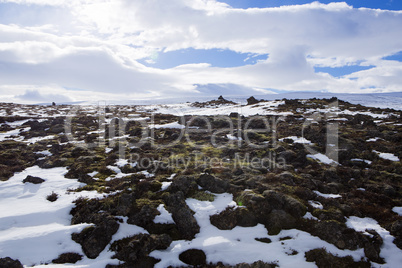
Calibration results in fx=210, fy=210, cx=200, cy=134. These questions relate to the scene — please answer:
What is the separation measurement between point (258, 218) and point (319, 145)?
14.9 m

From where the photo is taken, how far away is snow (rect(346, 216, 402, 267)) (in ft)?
28.6

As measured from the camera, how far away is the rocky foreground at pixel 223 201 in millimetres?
9203

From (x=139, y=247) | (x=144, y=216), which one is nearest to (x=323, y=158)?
(x=144, y=216)

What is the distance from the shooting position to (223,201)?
12891 millimetres

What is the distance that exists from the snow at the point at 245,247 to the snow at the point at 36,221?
4.41m

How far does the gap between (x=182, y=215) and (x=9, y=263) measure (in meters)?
7.10

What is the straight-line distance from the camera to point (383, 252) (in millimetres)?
9172

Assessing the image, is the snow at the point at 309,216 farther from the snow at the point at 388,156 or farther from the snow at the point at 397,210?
the snow at the point at 388,156

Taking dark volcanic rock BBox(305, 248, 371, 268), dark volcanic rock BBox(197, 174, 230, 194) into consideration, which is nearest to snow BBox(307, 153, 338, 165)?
dark volcanic rock BBox(197, 174, 230, 194)

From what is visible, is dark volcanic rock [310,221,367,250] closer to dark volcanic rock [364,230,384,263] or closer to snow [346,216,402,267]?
dark volcanic rock [364,230,384,263]

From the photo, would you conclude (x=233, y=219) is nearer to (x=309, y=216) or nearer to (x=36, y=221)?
(x=309, y=216)

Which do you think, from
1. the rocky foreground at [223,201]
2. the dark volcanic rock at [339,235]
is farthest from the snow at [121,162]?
the dark volcanic rock at [339,235]

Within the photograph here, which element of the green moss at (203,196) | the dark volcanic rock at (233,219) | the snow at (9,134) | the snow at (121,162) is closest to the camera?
the dark volcanic rock at (233,219)

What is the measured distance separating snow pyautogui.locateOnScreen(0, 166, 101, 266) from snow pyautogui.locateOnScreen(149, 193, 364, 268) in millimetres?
4409
